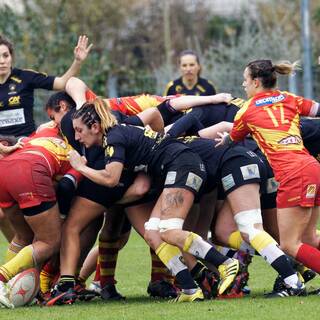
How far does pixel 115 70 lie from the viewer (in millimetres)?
26891

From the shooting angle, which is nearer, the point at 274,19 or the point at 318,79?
the point at 318,79

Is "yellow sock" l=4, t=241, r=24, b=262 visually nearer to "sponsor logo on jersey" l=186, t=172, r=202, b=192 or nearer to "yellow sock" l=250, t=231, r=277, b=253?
"sponsor logo on jersey" l=186, t=172, r=202, b=192

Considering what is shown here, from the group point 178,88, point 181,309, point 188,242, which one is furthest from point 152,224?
point 178,88

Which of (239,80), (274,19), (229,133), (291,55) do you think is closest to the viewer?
(229,133)

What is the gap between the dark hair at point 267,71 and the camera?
27.6 feet

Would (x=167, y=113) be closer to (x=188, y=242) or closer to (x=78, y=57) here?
(x=78, y=57)

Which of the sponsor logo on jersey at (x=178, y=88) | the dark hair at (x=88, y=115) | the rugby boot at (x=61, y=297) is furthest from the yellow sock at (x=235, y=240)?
the sponsor logo on jersey at (x=178, y=88)

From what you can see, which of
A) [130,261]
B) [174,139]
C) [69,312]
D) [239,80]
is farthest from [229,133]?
[239,80]

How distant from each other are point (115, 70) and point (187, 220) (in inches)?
718

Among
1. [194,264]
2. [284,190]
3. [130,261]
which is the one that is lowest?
[130,261]

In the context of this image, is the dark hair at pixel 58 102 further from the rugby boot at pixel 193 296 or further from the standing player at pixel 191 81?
the standing player at pixel 191 81

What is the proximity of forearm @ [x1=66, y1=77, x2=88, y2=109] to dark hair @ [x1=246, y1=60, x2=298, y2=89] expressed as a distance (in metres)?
1.58

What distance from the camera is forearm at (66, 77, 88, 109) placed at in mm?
9164

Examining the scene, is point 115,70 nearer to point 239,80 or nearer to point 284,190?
point 239,80
